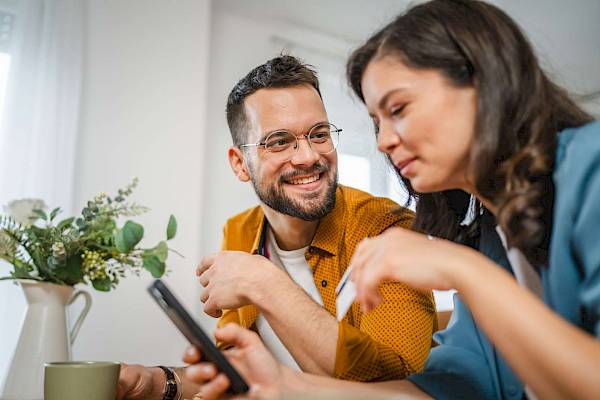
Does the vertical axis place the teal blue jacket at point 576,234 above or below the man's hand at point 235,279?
above

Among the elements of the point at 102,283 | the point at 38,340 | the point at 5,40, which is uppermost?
the point at 5,40

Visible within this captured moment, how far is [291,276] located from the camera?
1.50 meters

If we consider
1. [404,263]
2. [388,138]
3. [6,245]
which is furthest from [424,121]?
[6,245]

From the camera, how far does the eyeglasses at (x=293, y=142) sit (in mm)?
1459

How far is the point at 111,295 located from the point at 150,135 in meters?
0.81

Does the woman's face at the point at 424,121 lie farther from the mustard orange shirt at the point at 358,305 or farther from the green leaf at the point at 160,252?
the green leaf at the point at 160,252

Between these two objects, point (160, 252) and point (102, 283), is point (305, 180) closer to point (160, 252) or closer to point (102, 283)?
point (160, 252)

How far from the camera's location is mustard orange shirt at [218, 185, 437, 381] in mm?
971

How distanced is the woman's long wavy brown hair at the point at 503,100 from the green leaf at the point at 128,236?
1.99 ft

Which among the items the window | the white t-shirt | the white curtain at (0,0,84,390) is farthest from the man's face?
the window

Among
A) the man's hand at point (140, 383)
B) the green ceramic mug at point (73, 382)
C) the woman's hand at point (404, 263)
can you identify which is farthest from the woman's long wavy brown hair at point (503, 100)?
the man's hand at point (140, 383)

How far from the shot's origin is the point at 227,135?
3219 millimetres

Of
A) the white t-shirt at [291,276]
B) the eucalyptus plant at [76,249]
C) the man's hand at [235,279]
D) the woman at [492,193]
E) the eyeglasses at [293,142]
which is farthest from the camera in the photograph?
the eyeglasses at [293,142]

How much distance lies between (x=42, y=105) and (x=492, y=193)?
2.21 m
